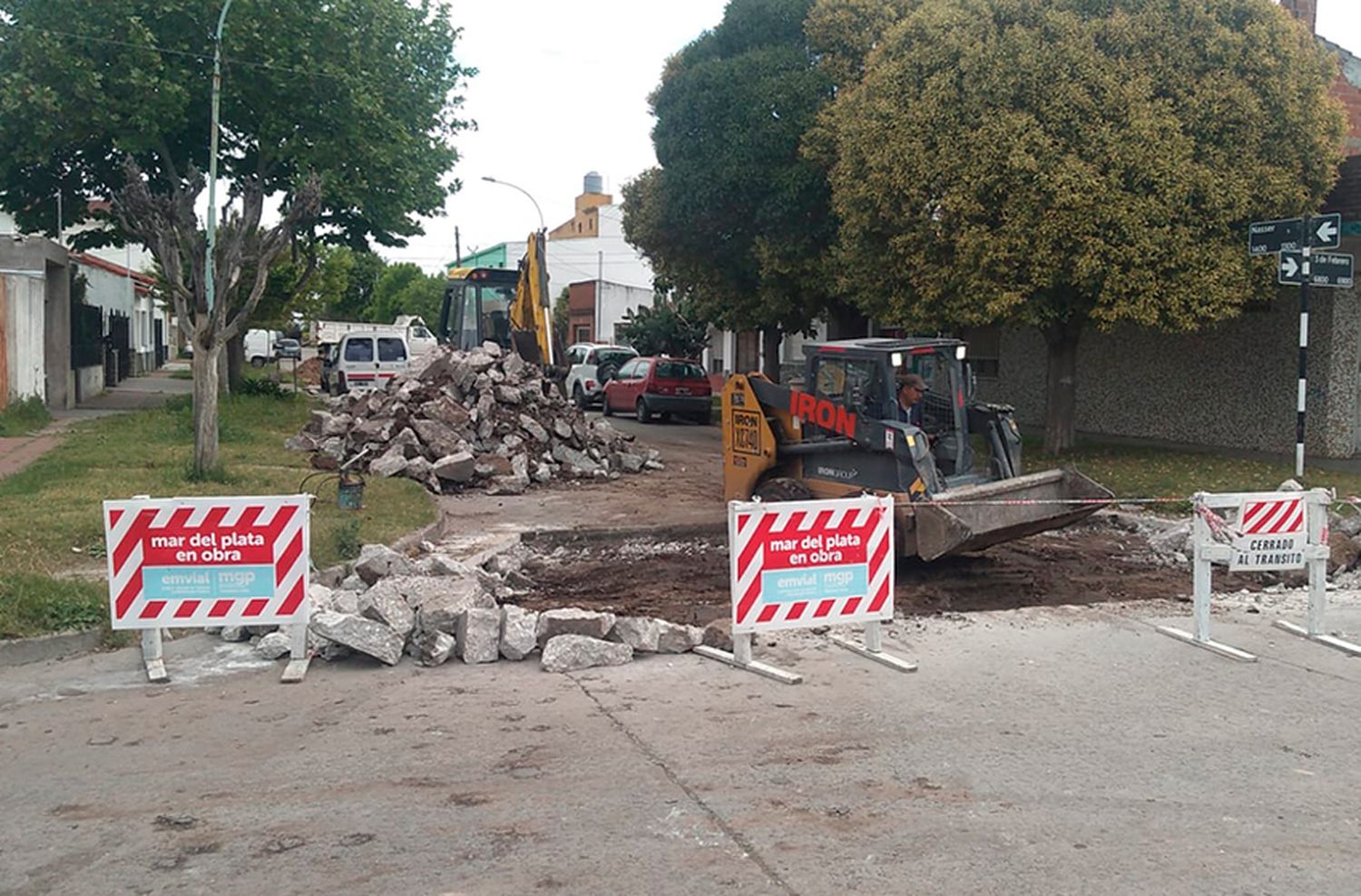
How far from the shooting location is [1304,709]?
23.8ft

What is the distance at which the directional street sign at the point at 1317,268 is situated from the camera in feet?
46.0

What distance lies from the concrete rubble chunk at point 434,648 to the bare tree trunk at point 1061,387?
1442 cm

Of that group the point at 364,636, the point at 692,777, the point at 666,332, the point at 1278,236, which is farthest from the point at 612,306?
the point at 692,777

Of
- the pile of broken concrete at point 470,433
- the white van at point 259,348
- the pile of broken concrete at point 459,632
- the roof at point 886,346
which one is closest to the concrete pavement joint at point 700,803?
the pile of broken concrete at point 459,632

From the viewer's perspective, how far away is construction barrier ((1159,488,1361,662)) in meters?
8.80

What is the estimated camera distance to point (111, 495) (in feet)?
43.9

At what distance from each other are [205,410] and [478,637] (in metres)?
8.14

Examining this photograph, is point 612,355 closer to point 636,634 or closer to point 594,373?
point 594,373

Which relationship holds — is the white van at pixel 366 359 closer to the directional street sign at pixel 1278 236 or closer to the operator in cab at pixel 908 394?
the directional street sign at pixel 1278 236

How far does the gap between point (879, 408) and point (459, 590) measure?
15.0 ft

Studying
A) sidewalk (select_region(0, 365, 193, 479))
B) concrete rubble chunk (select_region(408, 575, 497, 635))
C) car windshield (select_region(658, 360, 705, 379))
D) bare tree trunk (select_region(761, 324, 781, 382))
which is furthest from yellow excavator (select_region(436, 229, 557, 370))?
concrete rubble chunk (select_region(408, 575, 497, 635))

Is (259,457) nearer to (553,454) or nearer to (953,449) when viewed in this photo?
(553,454)

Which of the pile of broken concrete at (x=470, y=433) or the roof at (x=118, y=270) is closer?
the pile of broken concrete at (x=470, y=433)

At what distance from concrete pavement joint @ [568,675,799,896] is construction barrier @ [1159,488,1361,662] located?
4542 mm
